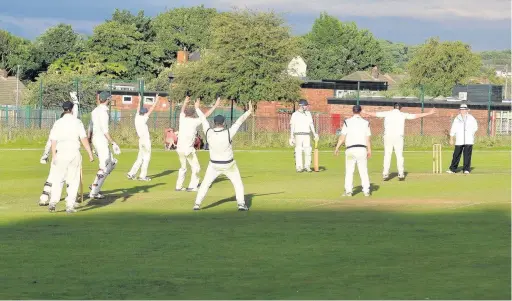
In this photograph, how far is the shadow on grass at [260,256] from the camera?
12.3 metres

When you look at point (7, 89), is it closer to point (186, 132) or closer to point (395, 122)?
point (395, 122)

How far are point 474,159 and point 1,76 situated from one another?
3392 inches

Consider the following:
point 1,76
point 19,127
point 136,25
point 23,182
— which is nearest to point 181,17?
point 136,25

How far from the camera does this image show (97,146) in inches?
945

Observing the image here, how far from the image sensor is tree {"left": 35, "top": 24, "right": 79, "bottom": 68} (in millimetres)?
136875

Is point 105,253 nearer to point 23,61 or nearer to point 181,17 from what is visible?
point 23,61

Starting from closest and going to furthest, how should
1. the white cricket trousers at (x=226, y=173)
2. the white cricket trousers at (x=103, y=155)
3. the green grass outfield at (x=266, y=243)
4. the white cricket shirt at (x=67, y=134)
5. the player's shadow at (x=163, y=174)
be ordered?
the green grass outfield at (x=266, y=243)
the white cricket shirt at (x=67, y=134)
the white cricket trousers at (x=226, y=173)
the white cricket trousers at (x=103, y=155)
the player's shadow at (x=163, y=174)

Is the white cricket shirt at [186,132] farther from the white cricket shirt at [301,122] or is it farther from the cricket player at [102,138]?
the white cricket shirt at [301,122]

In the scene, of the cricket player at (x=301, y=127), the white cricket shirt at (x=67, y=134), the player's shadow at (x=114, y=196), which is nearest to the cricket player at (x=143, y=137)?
the player's shadow at (x=114, y=196)

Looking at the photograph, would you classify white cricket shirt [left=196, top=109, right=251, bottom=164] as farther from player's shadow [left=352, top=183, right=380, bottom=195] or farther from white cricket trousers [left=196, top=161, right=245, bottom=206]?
player's shadow [left=352, top=183, right=380, bottom=195]

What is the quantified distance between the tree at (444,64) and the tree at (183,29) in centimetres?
3481

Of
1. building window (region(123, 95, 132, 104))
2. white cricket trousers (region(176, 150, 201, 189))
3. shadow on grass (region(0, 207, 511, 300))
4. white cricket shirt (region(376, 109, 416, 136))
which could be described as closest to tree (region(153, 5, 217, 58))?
building window (region(123, 95, 132, 104))

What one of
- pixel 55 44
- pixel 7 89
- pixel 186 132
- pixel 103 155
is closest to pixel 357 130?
pixel 186 132

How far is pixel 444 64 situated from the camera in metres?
126
